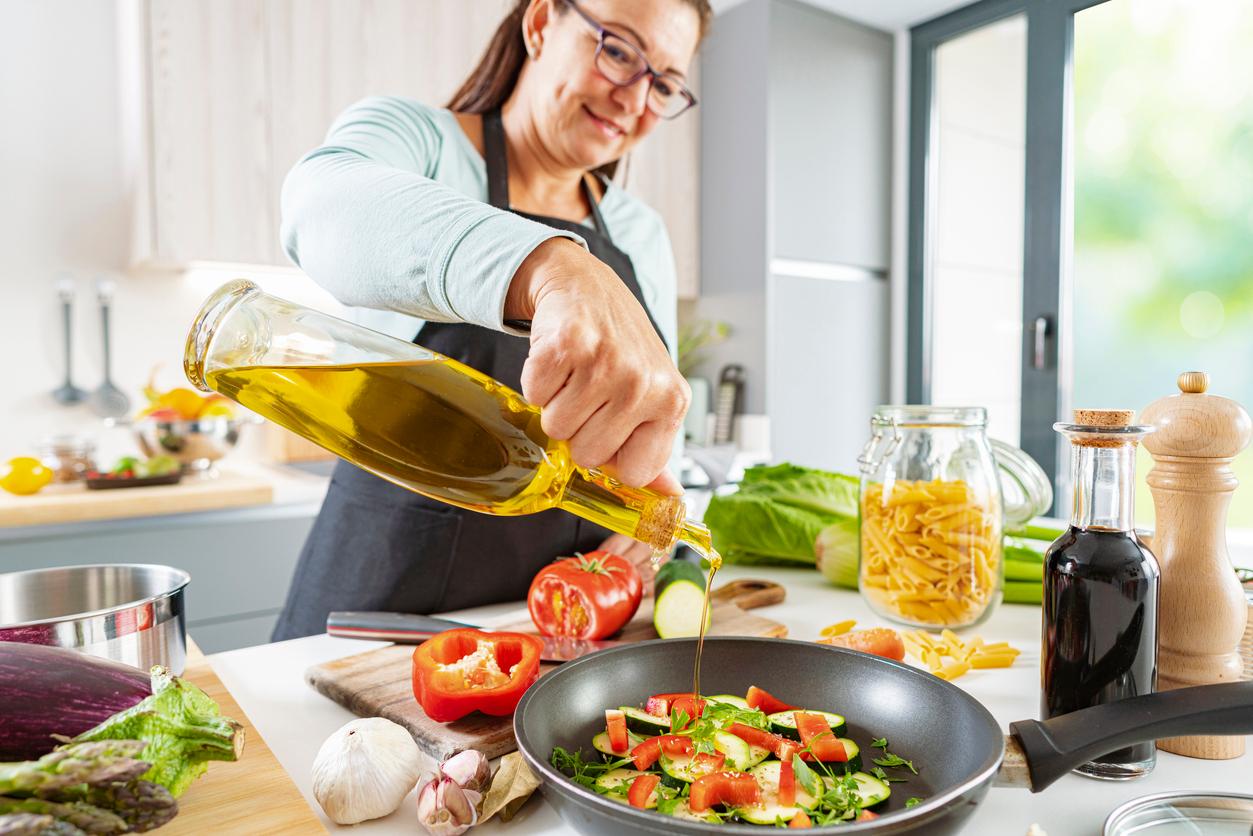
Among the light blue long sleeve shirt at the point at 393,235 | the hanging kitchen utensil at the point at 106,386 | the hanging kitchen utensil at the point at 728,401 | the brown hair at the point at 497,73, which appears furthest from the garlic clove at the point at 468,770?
the hanging kitchen utensil at the point at 728,401

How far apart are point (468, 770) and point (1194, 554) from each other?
0.57 m

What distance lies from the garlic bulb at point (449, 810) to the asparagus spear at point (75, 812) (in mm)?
181

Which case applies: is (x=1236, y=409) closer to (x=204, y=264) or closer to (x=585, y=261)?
(x=585, y=261)

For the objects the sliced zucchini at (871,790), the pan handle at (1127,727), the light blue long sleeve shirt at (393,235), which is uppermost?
the light blue long sleeve shirt at (393,235)

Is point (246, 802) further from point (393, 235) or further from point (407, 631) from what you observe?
point (393, 235)

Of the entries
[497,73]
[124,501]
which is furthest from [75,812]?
[124,501]

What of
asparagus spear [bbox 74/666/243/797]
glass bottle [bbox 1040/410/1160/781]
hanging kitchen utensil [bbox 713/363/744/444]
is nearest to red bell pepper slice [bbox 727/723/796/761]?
glass bottle [bbox 1040/410/1160/781]

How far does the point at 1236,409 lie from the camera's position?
0.64 metres

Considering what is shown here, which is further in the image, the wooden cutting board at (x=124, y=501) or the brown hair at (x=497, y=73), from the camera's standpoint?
the wooden cutting board at (x=124, y=501)

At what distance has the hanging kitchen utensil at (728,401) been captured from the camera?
3.38 meters

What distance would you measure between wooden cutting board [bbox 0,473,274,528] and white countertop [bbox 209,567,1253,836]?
1289 millimetres

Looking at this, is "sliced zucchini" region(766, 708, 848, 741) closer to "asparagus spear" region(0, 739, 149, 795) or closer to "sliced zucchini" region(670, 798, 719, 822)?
"sliced zucchini" region(670, 798, 719, 822)

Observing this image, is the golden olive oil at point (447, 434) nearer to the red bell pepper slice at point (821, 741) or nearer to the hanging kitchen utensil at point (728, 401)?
the red bell pepper slice at point (821, 741)

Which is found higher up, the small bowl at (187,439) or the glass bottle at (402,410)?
the glass bottle at (402,410)
